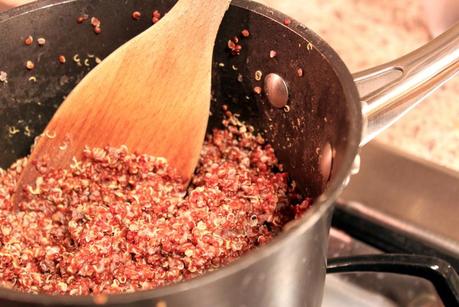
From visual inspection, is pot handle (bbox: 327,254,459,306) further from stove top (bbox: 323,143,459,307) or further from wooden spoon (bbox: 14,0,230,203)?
wooden spoon (bbox: 14,0,230,203)

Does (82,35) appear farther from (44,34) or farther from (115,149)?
(115,149)

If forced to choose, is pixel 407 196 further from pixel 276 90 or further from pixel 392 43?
pixel 392 43

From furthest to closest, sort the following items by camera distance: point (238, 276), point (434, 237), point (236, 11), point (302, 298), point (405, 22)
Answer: point (405, 22)
point (434, 237)
point (236, 11)
point (302, 298)
point (238, 276)

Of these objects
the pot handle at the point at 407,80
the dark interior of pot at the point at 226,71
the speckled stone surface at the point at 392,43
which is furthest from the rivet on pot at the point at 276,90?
the speckled stone surface at the point at 392,43

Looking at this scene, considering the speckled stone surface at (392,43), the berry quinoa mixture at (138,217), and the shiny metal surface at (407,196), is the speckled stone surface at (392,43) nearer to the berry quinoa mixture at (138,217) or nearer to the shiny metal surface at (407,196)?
the shiny metal surface at (407,196)

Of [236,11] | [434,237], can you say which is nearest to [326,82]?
[236,11]
